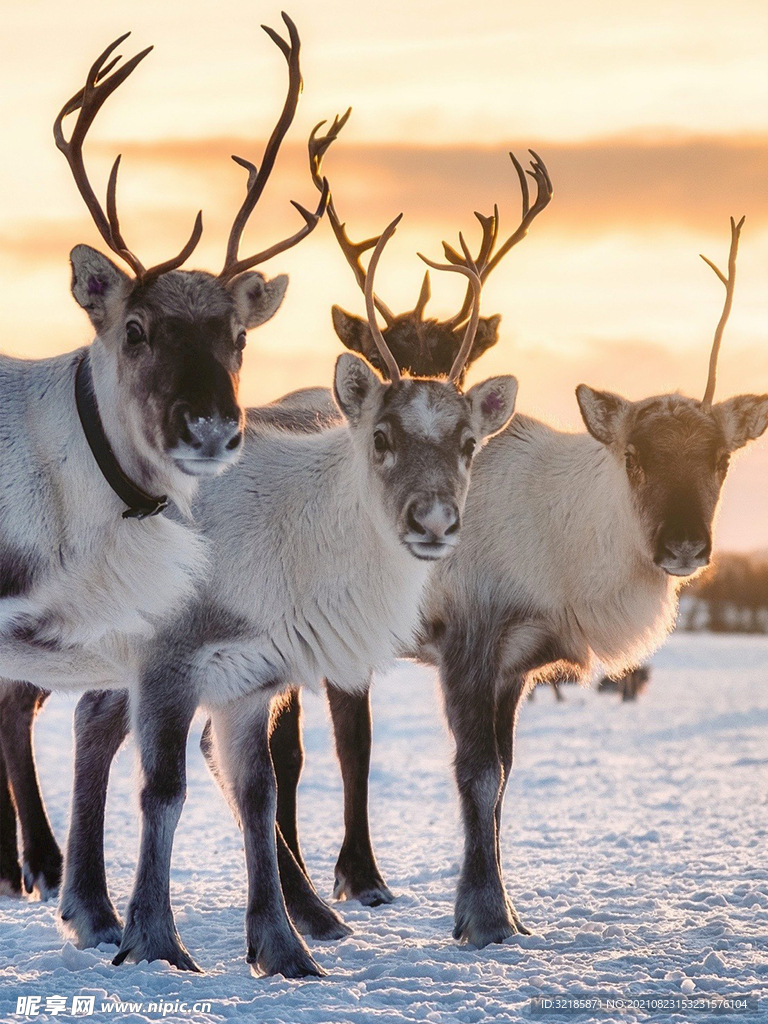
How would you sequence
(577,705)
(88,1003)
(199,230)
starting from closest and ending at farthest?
(88,1003), (199,230), (577,705)

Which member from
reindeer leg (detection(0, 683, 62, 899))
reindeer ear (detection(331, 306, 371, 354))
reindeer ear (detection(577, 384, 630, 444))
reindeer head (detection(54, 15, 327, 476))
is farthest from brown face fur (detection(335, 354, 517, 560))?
reindeer leg (detection(0, 683, 62, 899))

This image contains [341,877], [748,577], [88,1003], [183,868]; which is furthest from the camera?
[748,577]

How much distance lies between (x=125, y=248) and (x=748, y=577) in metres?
41.1

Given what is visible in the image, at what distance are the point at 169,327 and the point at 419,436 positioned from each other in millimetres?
1100

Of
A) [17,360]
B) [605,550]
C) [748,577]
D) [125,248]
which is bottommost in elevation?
[748,577]

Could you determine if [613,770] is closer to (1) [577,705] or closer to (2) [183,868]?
(2) [183,868]

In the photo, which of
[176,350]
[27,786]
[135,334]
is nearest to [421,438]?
[176,350]

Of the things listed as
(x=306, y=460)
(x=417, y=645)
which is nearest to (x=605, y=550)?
(x=417, y=645)

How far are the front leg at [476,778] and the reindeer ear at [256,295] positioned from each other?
1.89 metres

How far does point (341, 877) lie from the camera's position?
7.55 meters

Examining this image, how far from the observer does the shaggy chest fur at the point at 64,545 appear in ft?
18.2

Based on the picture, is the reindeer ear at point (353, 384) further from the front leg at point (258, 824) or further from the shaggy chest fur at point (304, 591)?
the front leg at point (258, 824)

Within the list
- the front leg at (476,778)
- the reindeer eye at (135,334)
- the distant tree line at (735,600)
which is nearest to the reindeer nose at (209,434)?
the reindeer eye at (135,334)

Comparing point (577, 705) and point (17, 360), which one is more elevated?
point (17, 360)
